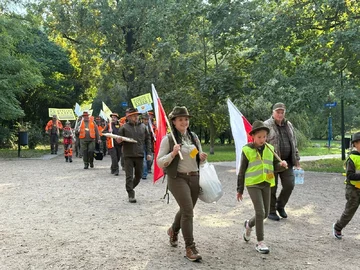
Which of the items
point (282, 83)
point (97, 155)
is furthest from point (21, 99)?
point (282, 83)

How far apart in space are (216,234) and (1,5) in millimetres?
17898

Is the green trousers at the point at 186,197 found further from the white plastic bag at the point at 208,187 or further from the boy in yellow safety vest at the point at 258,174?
the boy in yellow safety vest at the point at 258,174

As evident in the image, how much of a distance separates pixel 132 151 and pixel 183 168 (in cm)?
369

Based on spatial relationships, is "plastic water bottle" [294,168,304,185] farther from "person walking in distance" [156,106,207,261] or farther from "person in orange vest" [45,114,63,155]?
"person in orange vest" [45,114,63,155]

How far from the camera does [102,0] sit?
89.6 ft

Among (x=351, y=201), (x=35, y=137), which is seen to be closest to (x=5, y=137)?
(x=35, y=137)

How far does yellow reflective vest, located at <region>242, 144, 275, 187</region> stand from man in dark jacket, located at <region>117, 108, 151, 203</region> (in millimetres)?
3566

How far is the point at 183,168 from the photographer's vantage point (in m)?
5.11

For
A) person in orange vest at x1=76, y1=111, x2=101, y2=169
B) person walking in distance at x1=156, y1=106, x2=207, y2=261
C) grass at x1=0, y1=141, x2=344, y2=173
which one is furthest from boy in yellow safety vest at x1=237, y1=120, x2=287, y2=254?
person in orange vest at x1=76, y1=111, x2=101, y2=169

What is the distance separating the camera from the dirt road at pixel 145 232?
4.96 metres

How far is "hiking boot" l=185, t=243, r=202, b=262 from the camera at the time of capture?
4.90 m

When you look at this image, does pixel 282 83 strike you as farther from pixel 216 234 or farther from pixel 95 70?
pixel 95 70

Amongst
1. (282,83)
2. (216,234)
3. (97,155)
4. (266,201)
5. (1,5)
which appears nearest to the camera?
(266,201)

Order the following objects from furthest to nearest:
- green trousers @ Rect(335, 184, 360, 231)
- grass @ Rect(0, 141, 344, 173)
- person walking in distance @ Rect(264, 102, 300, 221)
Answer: grass @ Rect(0, 141, 344, 173) → person walking in distance @ Rect(264, 102, 300, 221) → green trousers @ Rect(335, 184, 360, 231)
